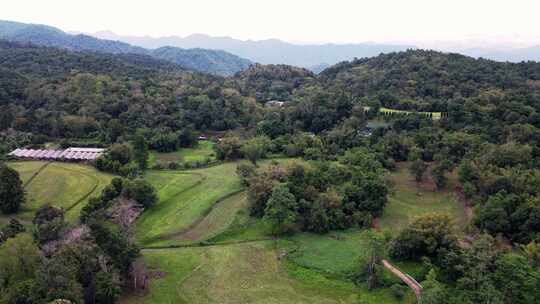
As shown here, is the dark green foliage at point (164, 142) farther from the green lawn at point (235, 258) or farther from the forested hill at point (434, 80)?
the forested hill at point (434, 80)

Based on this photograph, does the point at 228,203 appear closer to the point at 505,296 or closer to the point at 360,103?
the point at 505,296

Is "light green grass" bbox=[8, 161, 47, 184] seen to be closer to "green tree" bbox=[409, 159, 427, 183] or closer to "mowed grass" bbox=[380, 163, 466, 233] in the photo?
"mowed grass" bbox=[380, 163, 466, 233]

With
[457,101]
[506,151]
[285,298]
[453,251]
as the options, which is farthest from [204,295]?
[457,101]

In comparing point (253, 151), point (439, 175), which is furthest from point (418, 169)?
point (253, 151)

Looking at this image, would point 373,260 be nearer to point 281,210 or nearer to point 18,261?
point 281,210

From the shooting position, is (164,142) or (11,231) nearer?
(11,231)

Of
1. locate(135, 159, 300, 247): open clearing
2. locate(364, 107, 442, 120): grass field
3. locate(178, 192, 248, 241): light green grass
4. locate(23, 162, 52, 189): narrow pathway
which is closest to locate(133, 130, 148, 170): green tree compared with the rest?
locate(135, 159, 300, 247): open clearing

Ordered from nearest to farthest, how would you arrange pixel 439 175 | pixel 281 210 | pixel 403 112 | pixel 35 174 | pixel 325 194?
pixel 281 210 → pixel 325 194 → pixel 439 175 → pixel 35 174 → pixel 403 112

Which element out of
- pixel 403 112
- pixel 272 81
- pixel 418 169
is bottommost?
pixel 418 169
